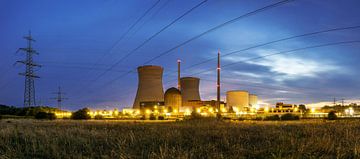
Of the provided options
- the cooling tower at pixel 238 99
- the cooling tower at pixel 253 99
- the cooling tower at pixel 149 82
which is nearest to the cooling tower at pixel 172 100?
the cooling tower at pixel 149 82

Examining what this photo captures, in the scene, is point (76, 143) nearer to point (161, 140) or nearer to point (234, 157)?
point (161, 140)

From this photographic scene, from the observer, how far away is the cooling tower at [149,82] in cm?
7394

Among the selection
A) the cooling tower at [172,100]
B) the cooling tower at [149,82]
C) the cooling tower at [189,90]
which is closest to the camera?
the cooling tower at [149,82]

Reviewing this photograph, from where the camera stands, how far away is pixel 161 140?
24.9 ft

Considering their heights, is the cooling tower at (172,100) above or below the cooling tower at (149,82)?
below

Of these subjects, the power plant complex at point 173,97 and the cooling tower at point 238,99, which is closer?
the power plant complex at point 173,97

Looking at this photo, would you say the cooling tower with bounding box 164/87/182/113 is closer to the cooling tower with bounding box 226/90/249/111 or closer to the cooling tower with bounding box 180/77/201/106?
the cooling tower with bounding box 180/77/201/106

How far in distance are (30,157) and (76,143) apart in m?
1.43

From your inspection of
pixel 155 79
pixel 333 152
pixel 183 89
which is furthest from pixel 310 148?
pixel 183 89

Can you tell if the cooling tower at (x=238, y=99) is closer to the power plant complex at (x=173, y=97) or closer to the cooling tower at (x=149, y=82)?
the power plant complex at (x=173, y=97)

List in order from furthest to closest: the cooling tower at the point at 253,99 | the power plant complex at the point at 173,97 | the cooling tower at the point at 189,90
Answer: the cooling tower at the point at 253,99 < the cooling tower at the point at 189,90 < the power plant complex at the point at 173,97

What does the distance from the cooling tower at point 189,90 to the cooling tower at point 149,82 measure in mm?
16501

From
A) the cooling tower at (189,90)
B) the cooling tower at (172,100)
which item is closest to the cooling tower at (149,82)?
the cooling tower at (172,100)

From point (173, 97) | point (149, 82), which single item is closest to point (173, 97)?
point (173, 97)
